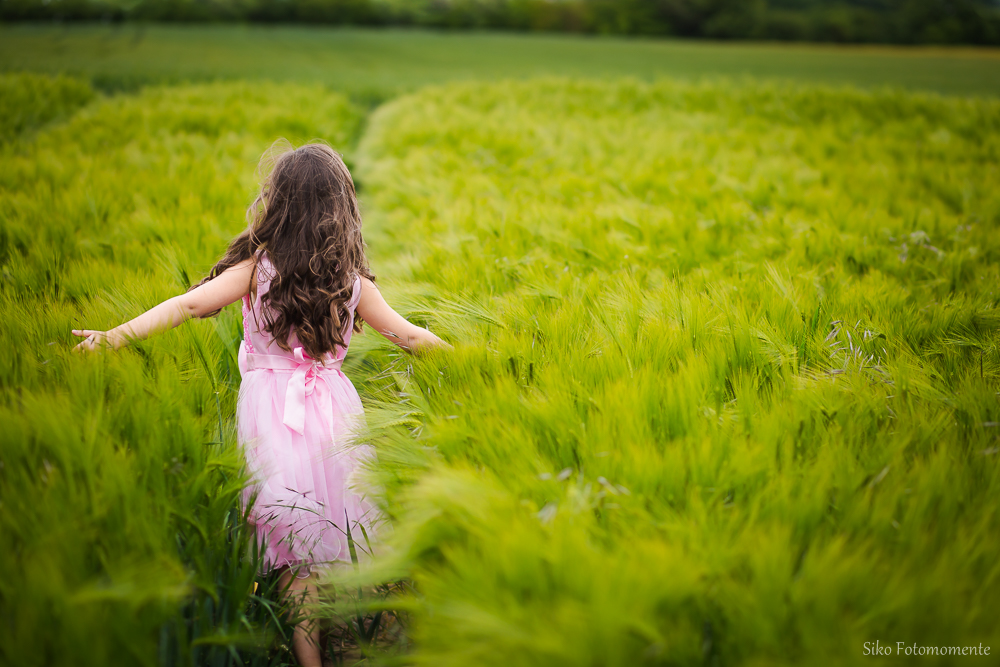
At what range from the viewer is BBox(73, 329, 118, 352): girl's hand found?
4.69 ft

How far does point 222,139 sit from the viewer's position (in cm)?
547

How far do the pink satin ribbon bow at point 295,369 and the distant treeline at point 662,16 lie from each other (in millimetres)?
33436

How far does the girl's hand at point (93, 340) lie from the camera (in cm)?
143

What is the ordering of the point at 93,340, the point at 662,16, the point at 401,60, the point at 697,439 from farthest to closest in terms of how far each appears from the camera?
the point at 662,16 → the point at 401,60 → the point at 93,340 → the point at 697,439

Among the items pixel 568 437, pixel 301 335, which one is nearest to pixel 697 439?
pixel 568 437

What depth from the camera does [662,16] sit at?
45812 millimetres

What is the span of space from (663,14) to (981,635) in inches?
2144

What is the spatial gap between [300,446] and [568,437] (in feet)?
3.17

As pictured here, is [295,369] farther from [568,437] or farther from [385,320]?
[568,437]

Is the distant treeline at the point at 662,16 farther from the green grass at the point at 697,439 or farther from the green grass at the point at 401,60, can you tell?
the green grass at the point at 697,439

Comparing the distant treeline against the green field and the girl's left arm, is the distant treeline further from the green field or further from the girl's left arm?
the girl's left arm

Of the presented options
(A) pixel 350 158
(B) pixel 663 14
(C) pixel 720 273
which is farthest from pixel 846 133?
(B) pixel 663 14

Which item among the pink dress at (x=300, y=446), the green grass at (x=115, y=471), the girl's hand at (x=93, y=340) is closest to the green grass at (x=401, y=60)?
the green grass at (x=115, y=471)

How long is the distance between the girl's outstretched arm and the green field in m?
0.12
